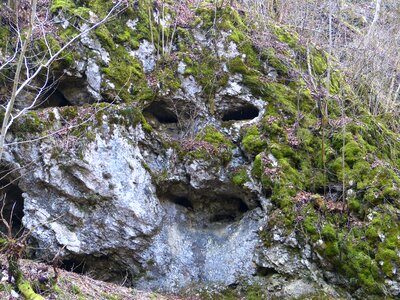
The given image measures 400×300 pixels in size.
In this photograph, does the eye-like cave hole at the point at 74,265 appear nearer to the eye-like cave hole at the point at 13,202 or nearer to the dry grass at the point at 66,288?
the dry grass at the point at 66,288

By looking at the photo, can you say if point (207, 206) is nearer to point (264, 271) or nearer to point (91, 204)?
point (264, 271)

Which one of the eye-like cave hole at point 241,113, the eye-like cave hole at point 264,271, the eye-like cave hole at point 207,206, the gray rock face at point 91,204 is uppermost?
the eye-like cave hole at point 241,113

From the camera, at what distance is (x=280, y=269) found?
6.42 meters

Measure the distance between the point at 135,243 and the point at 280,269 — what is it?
9.02 feet

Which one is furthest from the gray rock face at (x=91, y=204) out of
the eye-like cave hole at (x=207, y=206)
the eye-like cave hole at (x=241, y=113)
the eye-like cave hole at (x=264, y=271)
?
the eye-like cave hole at (x=241, y=113)

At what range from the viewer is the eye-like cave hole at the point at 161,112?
8453mm

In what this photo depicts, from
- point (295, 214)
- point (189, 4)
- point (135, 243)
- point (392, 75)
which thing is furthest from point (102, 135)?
point (392, 75)

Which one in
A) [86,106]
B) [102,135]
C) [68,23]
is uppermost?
[68,23]

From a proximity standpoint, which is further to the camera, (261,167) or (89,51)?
(89,51)

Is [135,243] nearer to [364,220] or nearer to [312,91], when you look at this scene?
[364,220]

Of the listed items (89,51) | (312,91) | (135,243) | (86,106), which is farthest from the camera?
(312,91)

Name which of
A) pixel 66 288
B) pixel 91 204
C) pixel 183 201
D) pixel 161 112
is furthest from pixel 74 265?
pixel 161 112

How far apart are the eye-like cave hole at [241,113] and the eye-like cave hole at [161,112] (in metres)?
1.26

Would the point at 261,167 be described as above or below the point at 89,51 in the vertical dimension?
below
